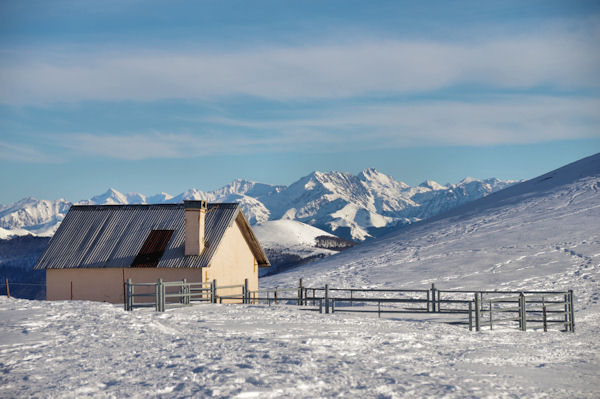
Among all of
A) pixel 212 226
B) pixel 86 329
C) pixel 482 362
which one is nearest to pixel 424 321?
pixel 482 362

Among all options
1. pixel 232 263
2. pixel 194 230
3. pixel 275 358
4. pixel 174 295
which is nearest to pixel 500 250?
pixel 232 263

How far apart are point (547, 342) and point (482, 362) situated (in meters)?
7.03

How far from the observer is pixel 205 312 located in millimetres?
30297

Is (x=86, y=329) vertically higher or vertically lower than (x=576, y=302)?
higher

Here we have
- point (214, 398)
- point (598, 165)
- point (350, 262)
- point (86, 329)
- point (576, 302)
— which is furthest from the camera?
point (598, 165)

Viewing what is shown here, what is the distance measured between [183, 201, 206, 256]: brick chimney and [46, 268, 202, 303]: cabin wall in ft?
4.11

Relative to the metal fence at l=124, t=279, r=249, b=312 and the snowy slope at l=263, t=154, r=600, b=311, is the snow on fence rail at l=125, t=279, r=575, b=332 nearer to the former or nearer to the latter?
the metal fence at l=124, t=279, r=249, b=312

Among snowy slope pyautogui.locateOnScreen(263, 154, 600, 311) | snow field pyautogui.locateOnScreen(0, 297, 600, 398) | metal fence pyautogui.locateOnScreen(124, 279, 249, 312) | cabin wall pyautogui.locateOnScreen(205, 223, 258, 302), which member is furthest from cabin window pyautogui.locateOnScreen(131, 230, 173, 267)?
snowy slope pyautogui.locateOnScreen(263, 154, 600, 311)

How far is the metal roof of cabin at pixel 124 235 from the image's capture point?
4156cm

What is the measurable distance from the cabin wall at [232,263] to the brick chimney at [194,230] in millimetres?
1219

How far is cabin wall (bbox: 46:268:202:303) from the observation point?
4069 cm

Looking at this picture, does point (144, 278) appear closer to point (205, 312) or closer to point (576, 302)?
point (205, 312)

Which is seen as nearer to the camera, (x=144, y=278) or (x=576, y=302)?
(x=144, y=278)

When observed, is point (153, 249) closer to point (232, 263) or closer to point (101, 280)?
point (101, 280)
